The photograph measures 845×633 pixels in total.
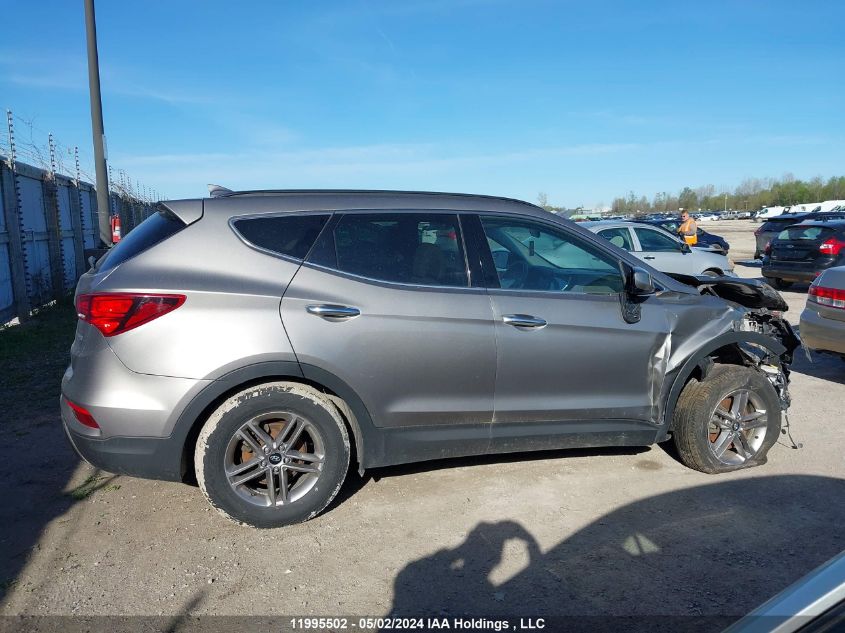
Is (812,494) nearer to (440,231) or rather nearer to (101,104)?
(440,231)

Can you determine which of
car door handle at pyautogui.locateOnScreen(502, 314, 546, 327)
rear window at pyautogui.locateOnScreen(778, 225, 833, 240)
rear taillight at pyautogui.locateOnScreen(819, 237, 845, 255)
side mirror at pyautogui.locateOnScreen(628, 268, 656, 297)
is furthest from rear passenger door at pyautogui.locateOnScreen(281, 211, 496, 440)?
rear window at pyautogui.locateOnScreen(778, 225, 833, 240)

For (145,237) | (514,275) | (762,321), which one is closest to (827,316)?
(762,321)

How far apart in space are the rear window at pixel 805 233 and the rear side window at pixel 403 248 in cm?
1363

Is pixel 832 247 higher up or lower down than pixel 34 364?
higher up

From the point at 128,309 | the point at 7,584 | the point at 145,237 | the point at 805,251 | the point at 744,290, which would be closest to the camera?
Result: the point at 7,584

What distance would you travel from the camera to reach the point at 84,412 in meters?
3.55

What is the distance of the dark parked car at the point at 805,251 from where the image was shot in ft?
47.1

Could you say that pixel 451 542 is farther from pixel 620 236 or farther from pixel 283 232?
pixel 620 236

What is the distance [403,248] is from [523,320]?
825 mm

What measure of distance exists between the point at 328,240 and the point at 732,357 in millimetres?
3060

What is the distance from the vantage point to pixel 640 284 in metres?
4.14

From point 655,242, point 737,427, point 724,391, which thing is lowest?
point 737,427

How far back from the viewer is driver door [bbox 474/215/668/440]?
4.04 metres

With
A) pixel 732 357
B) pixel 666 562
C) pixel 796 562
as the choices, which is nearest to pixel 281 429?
pixel 666 562
